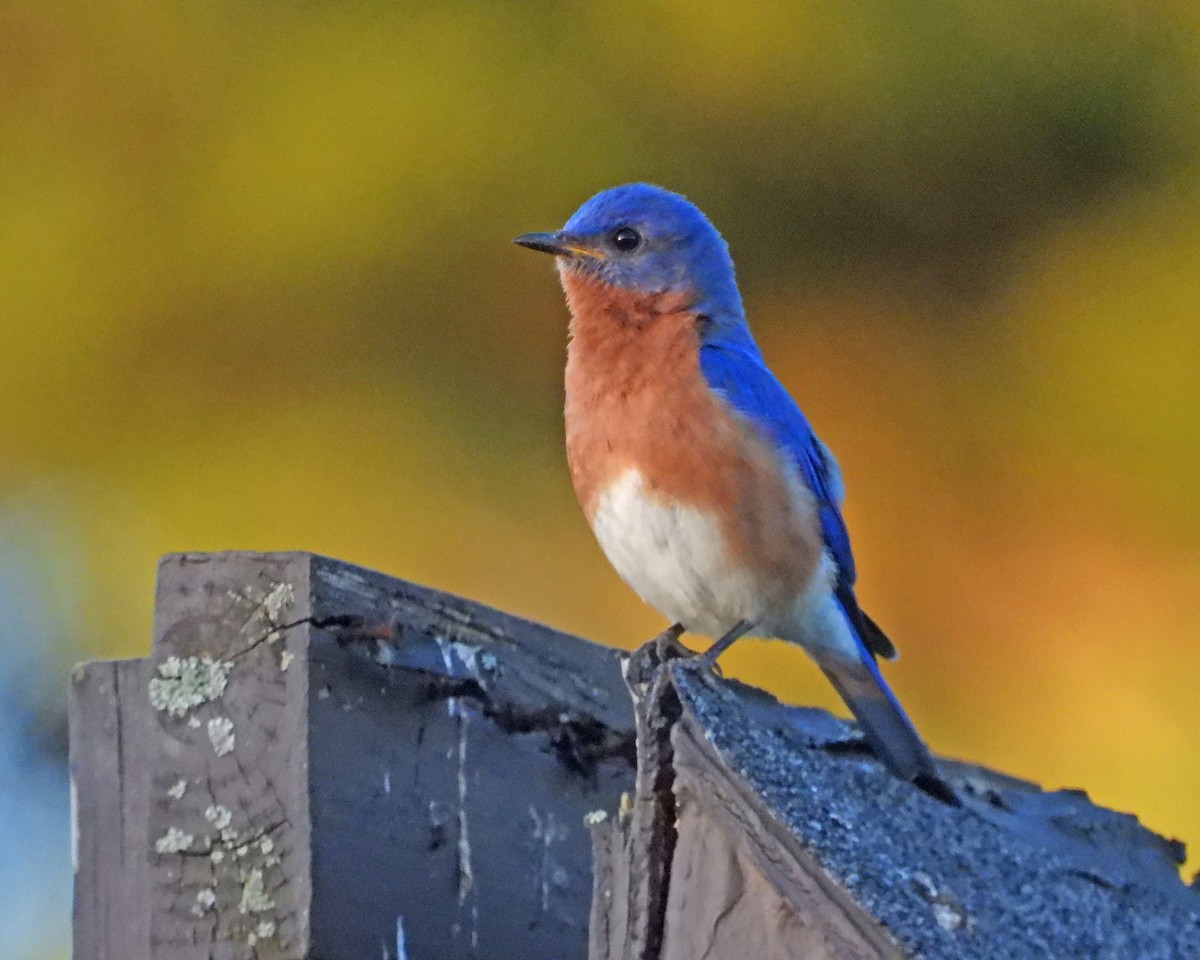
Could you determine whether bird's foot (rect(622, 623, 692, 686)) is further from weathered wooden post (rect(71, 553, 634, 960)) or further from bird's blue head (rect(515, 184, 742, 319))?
bird's blue head (rect(515, 184, 742, 319))

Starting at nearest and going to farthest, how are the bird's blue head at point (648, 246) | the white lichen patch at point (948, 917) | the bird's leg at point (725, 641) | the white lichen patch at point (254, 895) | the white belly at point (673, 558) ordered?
the white lichen patch at point (948, 917) < the white lichen patch at point (254, 895) < the bird's leg at point (725, 641) < the white belly at point (673, 558) < the bird's blue head at point (648, 246)

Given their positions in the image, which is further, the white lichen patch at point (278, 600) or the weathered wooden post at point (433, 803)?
the white lichen patch at point (278, 600)

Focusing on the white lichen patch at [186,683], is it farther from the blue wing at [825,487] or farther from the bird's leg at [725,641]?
the blue wing at [825,487]

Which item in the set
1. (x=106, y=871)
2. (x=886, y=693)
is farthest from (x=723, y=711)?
(x=886, y=693)

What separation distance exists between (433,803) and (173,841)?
1.08ft

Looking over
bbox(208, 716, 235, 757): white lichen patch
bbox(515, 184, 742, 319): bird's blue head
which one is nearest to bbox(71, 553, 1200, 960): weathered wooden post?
bbox(208, 716, 235, 757): white lichen patch

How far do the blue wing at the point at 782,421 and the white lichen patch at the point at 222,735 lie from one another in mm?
1173

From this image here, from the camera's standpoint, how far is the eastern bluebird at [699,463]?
3.03 metres

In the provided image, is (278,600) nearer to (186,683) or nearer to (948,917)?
(186,683)

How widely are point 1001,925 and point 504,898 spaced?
70 centimetres

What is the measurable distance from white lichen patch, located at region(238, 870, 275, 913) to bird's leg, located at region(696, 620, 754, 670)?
940mm

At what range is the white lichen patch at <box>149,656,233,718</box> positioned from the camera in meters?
2.21

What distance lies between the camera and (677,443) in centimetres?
301

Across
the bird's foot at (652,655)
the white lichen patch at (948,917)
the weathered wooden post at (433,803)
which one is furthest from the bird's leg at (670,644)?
the white lichen patch at (948,917)
